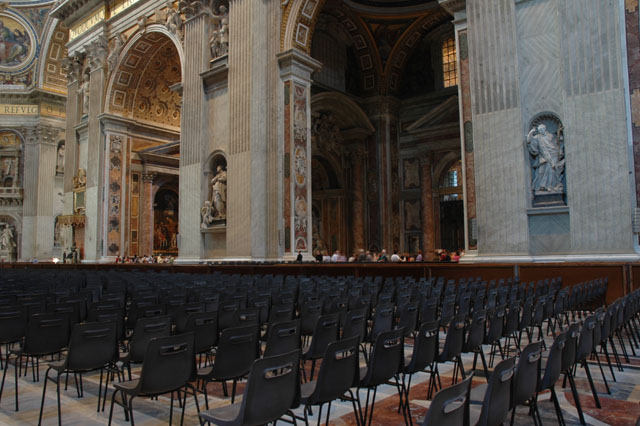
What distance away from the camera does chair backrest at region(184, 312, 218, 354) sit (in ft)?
14.4

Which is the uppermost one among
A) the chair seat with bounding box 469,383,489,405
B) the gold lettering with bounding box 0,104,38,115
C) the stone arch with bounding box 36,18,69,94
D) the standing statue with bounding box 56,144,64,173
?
the stone arch with bounding box 36,18,69,94

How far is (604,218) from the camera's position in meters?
10.4

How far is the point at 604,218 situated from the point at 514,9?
5220mm

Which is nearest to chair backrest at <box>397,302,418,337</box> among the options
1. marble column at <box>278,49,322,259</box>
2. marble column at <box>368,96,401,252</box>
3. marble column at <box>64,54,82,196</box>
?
marble column at <box>278,49,322,259</box>

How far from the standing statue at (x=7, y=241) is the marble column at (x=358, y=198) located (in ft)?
68.1

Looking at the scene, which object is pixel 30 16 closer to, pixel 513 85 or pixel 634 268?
pixel 513 85

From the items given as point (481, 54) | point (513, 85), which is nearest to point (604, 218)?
point (513, 85)

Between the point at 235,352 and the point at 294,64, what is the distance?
14.5m

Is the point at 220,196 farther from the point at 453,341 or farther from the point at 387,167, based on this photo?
the point at 453,341

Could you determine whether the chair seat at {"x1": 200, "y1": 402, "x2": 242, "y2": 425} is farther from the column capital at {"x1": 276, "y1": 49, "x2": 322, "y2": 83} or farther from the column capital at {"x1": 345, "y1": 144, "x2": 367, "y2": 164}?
the column capital at {"x1": 345, "y1": 144, "x2": 367, "y2": 164}

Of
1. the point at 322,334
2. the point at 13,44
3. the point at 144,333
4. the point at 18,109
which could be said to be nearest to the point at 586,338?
the point at 322,334

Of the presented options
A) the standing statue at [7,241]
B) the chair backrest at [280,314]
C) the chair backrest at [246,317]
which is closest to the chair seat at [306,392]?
the chair backrest at [246,317]

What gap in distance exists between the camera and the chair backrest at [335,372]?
2986mm

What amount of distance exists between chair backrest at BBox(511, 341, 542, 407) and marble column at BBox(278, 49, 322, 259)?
13.3 m
